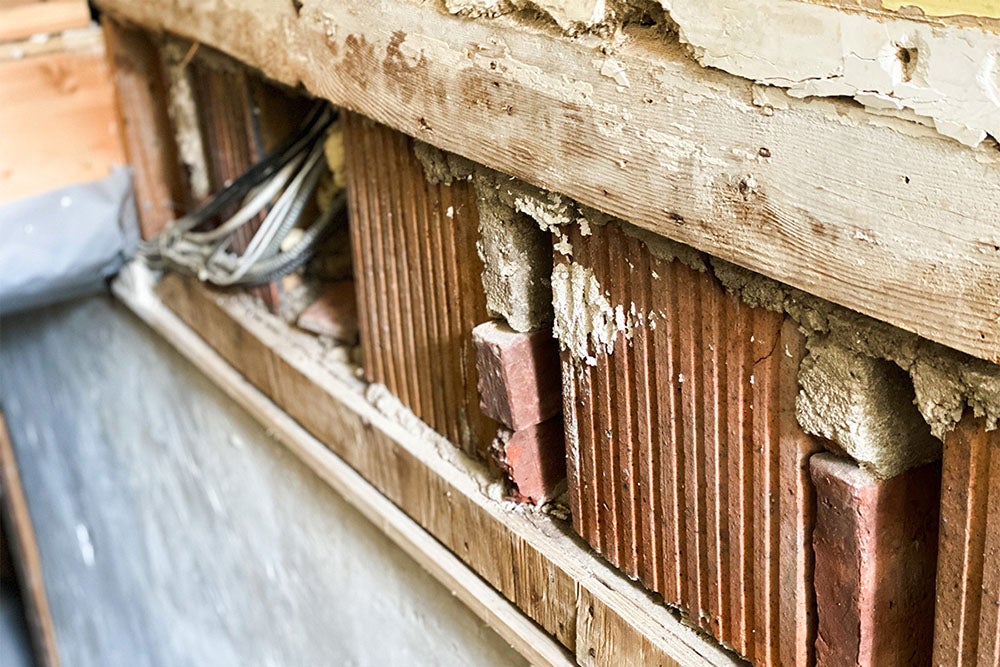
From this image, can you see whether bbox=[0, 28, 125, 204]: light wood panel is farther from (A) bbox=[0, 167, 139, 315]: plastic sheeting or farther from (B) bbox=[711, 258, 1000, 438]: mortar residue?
(B) bbox=[711, 258, 1000, 438]: mortar residue

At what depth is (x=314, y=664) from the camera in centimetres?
198

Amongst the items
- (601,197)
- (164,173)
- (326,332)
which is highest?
(601,197)

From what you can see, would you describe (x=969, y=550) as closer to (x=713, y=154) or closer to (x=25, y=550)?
(x=713, y=154)

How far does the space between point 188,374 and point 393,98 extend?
3.86 feet

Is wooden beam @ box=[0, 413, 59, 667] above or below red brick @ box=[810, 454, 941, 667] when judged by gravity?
below

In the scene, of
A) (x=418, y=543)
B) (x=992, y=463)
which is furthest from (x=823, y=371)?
(x=418, y=543)

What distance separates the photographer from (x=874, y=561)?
0.91 m

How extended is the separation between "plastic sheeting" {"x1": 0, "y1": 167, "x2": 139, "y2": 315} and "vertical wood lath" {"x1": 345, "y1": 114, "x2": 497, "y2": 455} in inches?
30.8

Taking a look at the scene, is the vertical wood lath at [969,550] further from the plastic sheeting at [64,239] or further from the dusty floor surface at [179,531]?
the plastic sheeting at [64,239]

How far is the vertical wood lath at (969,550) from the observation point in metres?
0.79

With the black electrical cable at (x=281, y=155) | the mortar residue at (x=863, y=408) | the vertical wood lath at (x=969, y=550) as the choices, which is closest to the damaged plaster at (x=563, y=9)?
the mortar residue at (x=863, y=408)

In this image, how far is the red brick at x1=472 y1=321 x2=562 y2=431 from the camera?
122 cm

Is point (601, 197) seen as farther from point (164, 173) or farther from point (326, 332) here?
point (164, 173)

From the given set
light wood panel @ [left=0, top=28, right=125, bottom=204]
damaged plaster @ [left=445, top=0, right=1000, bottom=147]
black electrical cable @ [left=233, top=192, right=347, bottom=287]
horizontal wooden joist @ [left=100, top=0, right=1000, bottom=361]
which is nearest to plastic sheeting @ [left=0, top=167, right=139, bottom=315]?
light wood panel @ [left=0, top=28, right=125, bottom=204]
